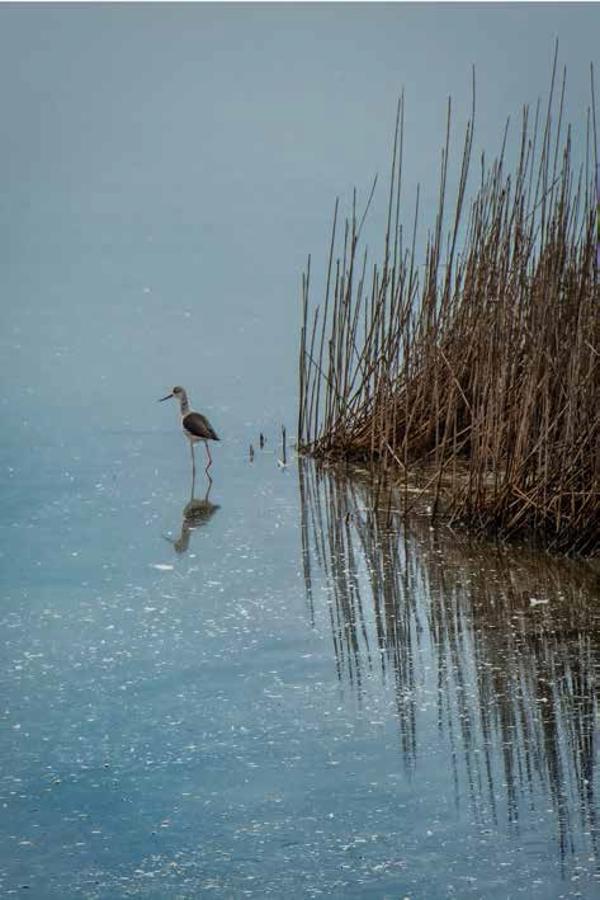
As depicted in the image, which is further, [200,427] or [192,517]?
[200,427]

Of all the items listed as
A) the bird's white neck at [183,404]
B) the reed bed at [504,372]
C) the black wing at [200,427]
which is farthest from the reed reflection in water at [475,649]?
the bird's white neck at [183,404]

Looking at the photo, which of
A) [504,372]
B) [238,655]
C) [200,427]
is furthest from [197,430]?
[238,655]

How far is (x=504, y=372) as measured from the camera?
3811 mm

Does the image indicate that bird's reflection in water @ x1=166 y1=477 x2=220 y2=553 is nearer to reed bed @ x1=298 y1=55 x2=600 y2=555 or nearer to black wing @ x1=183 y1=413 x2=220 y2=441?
black wing @ x1=183 y1=413 x2=220 y2=441

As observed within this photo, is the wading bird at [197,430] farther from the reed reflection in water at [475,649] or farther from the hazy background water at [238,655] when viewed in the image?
the reed reflection in water at [475,649]

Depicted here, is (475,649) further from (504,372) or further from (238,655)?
(504,372)

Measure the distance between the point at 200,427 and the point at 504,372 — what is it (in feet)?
3.62

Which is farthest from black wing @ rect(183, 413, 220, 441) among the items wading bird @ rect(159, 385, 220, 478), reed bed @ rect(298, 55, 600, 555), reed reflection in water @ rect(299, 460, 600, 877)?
reed reflection in water @ rect(299, 460, 600, 877)

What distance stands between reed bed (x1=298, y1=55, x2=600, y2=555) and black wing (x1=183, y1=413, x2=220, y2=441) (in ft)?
1.08

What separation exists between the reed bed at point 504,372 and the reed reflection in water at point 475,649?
12 cm

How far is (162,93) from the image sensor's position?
12.6m

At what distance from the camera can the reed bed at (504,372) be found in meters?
3.71

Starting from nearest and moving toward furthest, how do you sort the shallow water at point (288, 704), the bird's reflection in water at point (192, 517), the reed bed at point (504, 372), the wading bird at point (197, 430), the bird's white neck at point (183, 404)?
the shallow water at point (288, 704), the reed bed at point (504, 372), the bird's reflection in water at point (192, 517), the wading bird at point (197, 430), the bird's white neck at point (183, 404)

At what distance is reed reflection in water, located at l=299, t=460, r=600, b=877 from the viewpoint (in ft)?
8.25
